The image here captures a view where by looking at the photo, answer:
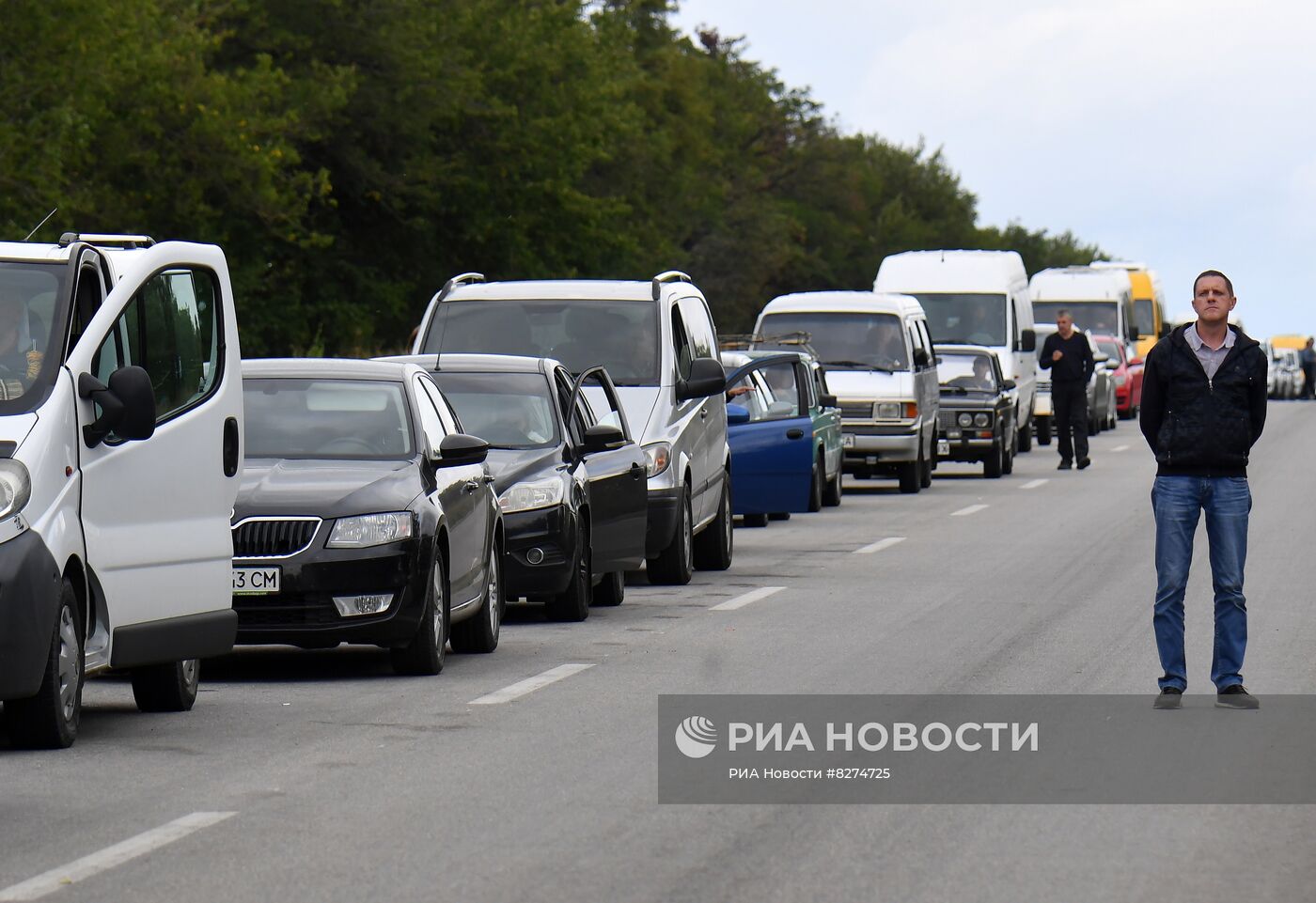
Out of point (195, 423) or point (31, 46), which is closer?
point (195, 423)

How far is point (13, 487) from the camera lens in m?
8.77

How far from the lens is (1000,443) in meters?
32.7

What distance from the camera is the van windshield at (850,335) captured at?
29125 mm

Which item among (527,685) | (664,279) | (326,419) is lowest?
(527,685)

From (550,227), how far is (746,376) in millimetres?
37310

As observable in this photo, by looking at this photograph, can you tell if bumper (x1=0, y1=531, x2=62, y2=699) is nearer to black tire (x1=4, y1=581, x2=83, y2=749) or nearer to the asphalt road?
black tire (x1=4, y1=581, x2=83, y2=749)

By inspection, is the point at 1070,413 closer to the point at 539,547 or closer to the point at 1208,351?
the point at 539,547

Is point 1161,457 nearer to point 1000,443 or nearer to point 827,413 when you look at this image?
point 827,413

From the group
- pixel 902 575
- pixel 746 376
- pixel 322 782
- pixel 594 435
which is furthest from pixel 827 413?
pixel 322 782

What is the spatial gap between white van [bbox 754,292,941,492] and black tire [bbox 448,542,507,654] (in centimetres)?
1502

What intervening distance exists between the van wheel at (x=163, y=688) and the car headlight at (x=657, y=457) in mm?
6119

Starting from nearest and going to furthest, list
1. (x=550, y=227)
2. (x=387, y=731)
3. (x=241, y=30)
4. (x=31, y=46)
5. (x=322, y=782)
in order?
(x=322, y=782) → (x=387, y=731) → (x=31, y=46) → (x=241, y=30) → (x=550, y=227)

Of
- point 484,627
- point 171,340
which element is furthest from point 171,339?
point 484,627

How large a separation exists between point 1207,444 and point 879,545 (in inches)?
417
